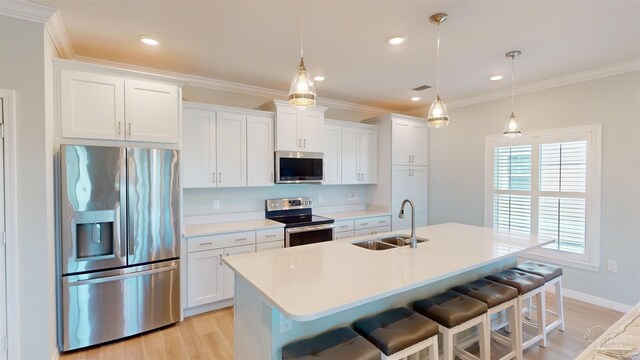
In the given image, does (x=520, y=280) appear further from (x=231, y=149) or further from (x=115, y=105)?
(x=115, y=105)

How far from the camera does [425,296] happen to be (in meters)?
2.28

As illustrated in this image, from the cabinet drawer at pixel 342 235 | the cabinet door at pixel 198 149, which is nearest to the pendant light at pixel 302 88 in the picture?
the cabinet door at pixel 198 149

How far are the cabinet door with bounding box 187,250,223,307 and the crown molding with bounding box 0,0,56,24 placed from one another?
224cm

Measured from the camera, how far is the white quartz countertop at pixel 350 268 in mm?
1425

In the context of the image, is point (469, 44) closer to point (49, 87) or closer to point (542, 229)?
point (542, 229)

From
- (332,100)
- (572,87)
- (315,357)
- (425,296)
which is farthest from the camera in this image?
(332,100)

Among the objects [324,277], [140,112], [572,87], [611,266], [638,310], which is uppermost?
[572,87]

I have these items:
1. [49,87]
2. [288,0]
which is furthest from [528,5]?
[49,87]

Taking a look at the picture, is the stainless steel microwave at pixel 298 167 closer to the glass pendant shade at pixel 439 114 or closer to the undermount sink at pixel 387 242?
the undermount sink at pixel 387 242

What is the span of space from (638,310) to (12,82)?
13.7 ft

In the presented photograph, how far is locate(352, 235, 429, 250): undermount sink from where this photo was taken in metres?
2.62

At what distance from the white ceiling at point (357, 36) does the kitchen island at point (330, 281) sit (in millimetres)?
1737

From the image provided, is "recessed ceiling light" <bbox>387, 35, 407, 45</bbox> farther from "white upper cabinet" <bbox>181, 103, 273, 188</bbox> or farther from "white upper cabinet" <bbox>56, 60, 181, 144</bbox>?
"white upper cabinet" <bbox>56, 60, 181, 144</bbox>

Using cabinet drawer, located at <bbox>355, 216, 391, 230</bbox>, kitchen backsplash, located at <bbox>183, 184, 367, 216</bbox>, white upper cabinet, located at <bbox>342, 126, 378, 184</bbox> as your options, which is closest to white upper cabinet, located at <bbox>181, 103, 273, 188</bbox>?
kitchen backsplash, located at <bbox>183, 184, 367, 216</bbox>
